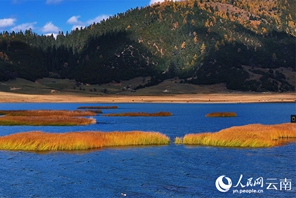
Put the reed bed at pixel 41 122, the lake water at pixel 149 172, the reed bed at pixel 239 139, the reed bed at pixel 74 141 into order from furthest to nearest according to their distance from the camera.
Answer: the reed bed at pixel 41 122, the reed bed at pixel 239 139, the reed bed at pixel 74 141, the lake water at pixel 149 172

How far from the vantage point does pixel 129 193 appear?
3281 centimetres

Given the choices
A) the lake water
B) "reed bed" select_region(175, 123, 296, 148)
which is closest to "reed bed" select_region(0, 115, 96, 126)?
"reed bed" select_region(175, 123, 296, 148)

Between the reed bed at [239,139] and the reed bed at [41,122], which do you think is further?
the reed bed at [41,122]

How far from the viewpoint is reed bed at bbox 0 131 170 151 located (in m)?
50.1

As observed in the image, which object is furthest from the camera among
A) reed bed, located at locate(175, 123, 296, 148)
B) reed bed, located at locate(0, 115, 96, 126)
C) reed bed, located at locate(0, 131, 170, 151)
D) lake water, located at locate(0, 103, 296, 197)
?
reed bed, located at locate(0, 115, 96, 126)

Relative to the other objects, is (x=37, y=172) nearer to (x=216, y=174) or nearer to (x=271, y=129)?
(x=216, y=174)

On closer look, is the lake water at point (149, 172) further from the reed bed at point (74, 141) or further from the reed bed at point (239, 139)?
the reed bed at point (239, 139)

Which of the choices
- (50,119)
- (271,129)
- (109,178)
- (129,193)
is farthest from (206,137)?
(50,119)

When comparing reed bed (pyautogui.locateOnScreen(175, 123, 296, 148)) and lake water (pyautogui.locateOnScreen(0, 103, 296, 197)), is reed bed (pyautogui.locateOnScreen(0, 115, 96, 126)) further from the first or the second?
lake water (pyautogui.locateOnScreen(0, 103, 296, 197))

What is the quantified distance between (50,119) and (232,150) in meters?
45.7

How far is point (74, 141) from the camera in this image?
50719mm

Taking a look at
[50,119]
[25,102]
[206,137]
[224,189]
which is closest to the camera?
[224,189]

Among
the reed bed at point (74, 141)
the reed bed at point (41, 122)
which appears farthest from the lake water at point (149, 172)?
the reed bed at point (41, 122)

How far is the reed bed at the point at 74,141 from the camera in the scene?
5006cm
